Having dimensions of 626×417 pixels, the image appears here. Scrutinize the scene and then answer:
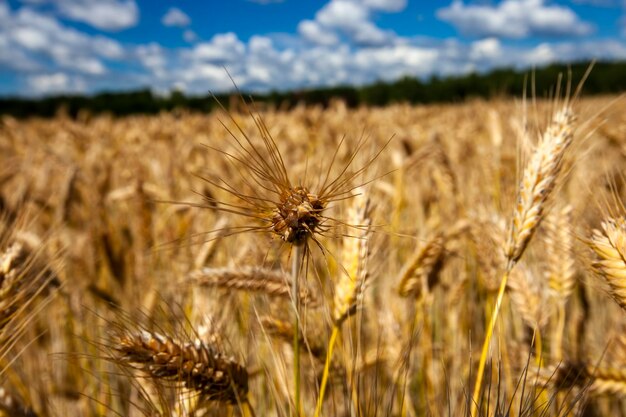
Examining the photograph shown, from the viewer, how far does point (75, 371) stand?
2346 millimetres

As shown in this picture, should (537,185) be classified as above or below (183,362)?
above

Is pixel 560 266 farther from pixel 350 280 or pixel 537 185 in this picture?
pixel 350 280

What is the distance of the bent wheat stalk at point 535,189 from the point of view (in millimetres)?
1090

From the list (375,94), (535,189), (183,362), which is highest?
(375,94)

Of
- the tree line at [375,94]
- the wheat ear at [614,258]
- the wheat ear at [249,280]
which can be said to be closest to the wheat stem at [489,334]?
the wheat ear at [614,258]

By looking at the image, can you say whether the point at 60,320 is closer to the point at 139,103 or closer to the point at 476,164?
the point at 476,164

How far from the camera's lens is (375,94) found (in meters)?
33.3

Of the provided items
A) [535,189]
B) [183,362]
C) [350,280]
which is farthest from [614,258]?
[183,362]

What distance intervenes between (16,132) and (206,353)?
943 centimetres

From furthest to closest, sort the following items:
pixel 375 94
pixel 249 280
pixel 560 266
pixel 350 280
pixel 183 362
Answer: pixel 375 94 < pixel 560 266 < pixel 249 280 < pixel 350 280 < pixel 183 362

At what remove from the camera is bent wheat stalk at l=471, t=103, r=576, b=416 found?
109cm

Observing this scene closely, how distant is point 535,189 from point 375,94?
33.2 meters

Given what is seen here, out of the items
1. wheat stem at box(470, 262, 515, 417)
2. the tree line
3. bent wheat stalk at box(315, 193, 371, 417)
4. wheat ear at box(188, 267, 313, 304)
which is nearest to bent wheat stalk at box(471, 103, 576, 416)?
wheat stem at box(470, 262, 515, 417)

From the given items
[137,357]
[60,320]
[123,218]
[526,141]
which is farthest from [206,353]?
[123,218]
